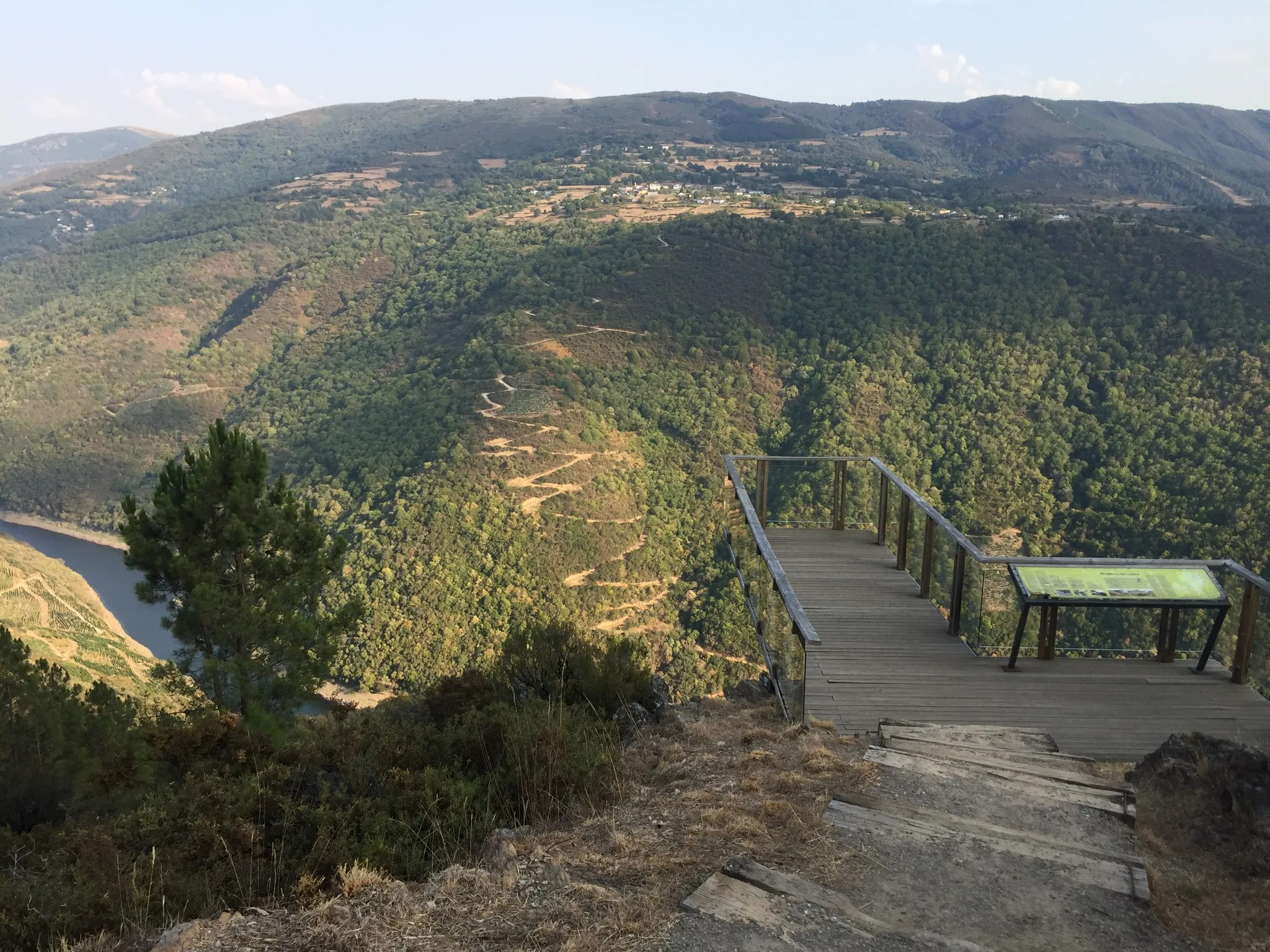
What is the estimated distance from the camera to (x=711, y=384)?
149 feet

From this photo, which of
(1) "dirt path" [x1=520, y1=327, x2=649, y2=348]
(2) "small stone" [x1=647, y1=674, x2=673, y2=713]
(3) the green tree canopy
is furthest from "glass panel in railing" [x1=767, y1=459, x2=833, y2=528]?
(1) "dirt path" [x1=520, y1=327, x2=649, y2=348]

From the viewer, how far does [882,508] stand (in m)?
7.61

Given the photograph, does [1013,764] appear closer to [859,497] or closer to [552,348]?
[859,497]

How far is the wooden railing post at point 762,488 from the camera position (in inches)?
314

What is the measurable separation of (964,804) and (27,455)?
7171 centimetres

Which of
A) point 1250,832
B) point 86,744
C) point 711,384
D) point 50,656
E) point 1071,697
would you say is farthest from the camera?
point 711,384

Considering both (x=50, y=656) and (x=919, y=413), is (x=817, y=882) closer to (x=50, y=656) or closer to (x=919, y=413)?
(x=50, y=656)

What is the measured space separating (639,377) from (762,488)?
125 feet

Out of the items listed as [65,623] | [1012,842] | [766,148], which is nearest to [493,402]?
[65,623]

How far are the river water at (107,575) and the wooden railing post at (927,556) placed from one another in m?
39.7

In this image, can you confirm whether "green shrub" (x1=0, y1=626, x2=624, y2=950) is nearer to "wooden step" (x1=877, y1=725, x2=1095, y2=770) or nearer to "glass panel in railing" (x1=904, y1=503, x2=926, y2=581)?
"wooden step" (x1=877, y1=725, x2=1095, y2=770)

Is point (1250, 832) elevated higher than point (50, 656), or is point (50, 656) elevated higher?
point (1250, 832)

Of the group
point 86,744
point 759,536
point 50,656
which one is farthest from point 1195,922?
point 50,656

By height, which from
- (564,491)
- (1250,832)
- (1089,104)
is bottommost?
(564,491)
